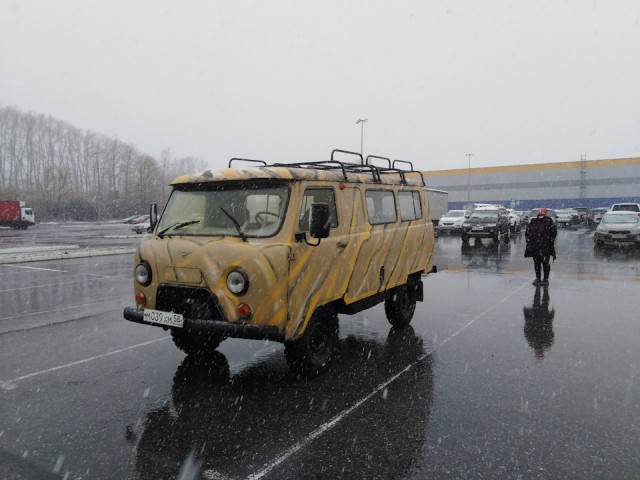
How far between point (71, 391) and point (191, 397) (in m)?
1.30

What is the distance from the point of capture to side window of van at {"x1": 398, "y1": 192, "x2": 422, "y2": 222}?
7.35m

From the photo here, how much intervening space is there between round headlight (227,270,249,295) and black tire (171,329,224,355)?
5.19ft

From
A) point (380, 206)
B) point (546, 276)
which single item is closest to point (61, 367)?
point (380, 206)

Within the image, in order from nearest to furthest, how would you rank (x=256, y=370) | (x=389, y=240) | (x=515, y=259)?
1. (x=256, y=370)
2. (x=389, y=240)
3. (x=515, y=259)

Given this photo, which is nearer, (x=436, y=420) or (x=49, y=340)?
(x=436, y=420)

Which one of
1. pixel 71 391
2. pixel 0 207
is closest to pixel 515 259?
pixel 71 391

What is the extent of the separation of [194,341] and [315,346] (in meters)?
1.73

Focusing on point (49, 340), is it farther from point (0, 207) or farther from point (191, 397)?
point (0, 207)

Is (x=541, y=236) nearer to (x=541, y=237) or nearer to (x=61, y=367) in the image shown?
(x=541, y=237)

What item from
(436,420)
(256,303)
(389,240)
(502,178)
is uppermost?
(502,178)

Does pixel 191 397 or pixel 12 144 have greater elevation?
pixel 12 144

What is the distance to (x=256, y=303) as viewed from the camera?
466 cm

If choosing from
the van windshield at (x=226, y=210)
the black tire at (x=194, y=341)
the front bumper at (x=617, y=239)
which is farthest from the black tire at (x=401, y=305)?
the front bumper at (x=617, y=239)

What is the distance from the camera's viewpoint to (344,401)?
477cm
